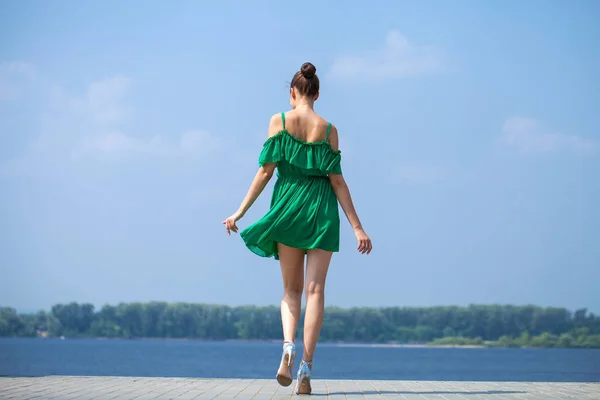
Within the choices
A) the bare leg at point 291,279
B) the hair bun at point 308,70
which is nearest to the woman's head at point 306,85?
the hair bun at point 308,70

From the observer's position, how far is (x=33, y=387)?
602cm

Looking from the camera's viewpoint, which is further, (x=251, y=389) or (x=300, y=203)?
(x=251, y=389)

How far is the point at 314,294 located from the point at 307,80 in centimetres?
149

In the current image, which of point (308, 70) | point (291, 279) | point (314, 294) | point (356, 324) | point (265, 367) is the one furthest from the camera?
point (356, 324)

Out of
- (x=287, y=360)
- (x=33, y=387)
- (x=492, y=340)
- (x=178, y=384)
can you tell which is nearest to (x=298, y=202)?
(x=287, y=360)

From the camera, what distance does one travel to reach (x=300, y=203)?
235 inches

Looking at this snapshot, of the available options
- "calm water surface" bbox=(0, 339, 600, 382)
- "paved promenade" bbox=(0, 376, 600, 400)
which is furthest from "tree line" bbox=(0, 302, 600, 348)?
"paved promenade" bbox=(0, 376, 600, 400)

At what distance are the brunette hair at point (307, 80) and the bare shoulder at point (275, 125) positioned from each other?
26 centimetres

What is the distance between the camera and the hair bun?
20.1 feet

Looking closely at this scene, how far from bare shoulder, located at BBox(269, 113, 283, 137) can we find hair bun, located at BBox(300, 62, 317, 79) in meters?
0.35

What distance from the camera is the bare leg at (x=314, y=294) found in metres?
5.86

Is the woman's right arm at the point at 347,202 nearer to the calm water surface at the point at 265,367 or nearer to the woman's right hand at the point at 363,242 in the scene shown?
the woman's right hand at the point at 363,242

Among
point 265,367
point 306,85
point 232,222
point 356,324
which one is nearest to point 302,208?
point 232,222

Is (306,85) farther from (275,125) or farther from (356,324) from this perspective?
A: (356,324)
